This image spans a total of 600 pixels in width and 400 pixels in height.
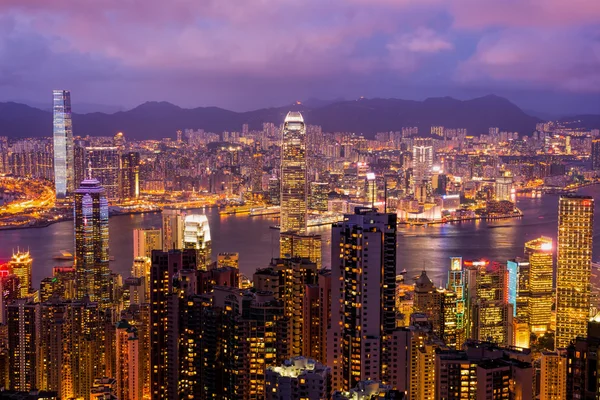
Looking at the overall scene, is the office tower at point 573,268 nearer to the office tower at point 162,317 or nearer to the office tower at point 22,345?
the office tower at point 162,317

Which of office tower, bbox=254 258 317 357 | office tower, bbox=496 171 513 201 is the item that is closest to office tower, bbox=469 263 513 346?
office tower, bbox=254 258 317 357

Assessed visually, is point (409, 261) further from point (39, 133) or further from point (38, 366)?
point (39, 133)

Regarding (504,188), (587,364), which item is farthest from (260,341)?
(504,188)

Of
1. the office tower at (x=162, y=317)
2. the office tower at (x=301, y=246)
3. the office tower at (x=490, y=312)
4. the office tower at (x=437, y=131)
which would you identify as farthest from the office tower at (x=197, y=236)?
the office tower at (x=437, y=131)

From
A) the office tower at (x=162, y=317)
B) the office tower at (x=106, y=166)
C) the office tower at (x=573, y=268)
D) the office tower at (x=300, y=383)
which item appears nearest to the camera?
the office tower at (x=300, y=383)

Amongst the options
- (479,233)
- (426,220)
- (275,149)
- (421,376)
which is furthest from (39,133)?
(421,376)

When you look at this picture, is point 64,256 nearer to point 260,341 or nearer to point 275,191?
point 275,191

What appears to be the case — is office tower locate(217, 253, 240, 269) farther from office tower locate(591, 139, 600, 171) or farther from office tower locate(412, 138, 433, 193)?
office tower locate(412, 138, 433, 193)
